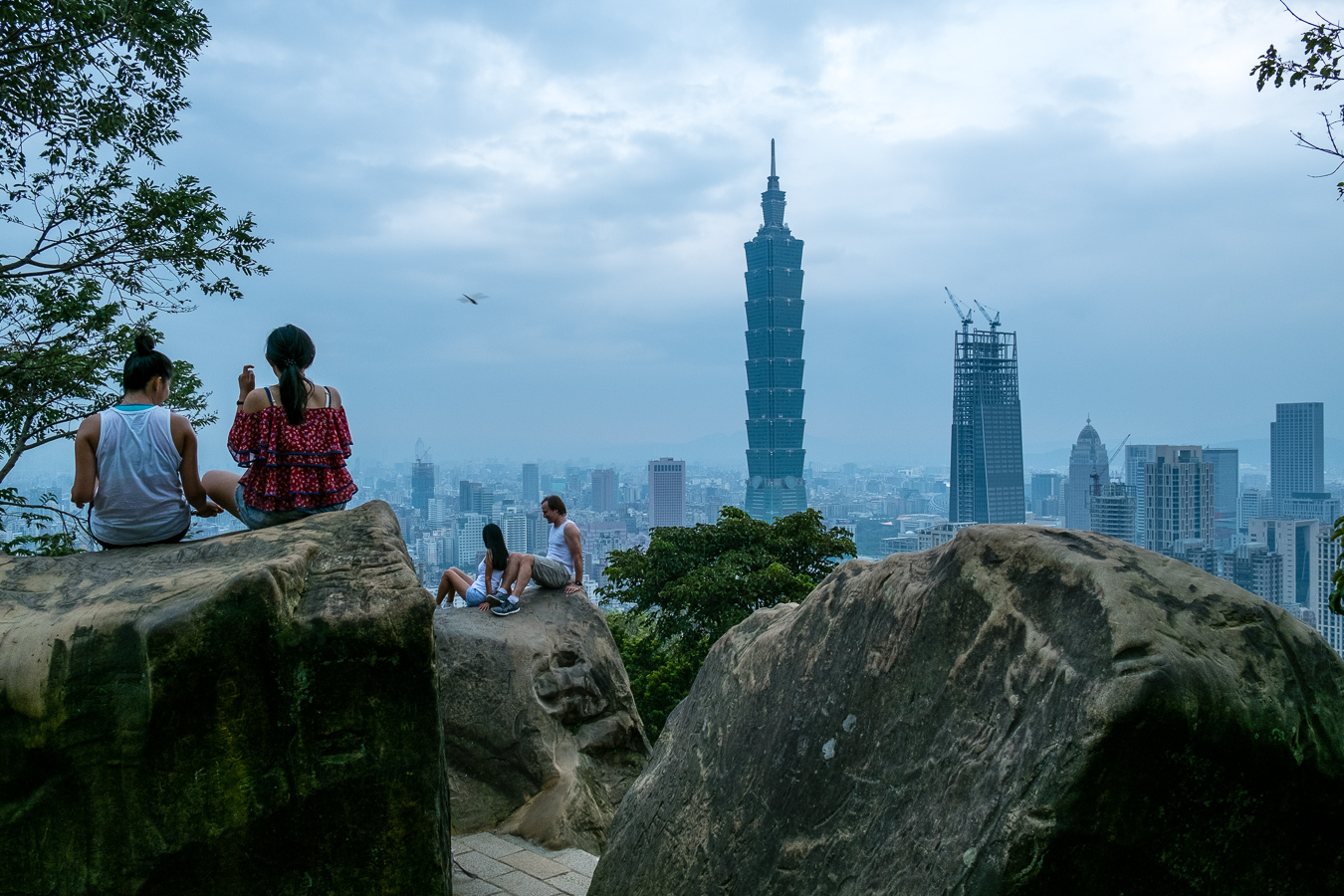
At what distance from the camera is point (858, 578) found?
4387 millimetres

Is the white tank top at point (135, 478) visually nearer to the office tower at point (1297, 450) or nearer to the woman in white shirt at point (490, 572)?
the woman in white shirt at point (490, 572)

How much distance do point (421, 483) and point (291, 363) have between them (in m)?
59.2

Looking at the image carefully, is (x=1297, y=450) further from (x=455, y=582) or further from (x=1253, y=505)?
(x=455, y=582)

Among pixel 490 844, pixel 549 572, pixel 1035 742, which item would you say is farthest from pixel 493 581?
pixel 1035 742

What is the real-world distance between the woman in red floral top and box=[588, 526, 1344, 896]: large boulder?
2442 mm

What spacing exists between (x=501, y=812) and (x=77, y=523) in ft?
20.2

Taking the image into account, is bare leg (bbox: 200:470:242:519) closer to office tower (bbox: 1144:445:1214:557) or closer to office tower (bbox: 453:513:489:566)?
office tower (bbox: 453:513:489:566)

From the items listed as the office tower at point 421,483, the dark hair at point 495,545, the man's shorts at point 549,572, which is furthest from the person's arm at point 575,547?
the office tower at point 421,483

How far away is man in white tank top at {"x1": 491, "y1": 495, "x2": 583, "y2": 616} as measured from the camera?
8.55 m

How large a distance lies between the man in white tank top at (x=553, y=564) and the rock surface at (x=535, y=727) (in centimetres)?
23

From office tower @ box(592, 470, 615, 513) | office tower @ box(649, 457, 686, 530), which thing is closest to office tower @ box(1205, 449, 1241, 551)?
office tower @ box(649, 457, 686, 530)

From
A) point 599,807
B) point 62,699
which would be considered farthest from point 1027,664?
point 599,807

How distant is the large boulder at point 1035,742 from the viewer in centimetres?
303

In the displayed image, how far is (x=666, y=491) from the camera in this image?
330ft
